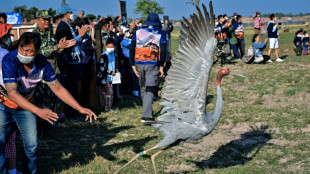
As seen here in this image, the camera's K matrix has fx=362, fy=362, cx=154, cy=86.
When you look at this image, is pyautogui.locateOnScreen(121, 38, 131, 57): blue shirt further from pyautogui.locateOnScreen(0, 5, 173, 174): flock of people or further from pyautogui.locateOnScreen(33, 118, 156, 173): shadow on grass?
pyautogui.locateOnScreen(33, 118, 156, 173): shadow on grass

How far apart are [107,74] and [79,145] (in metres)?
2.66

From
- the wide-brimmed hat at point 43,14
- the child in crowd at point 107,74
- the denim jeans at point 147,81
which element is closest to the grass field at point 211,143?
the child in crowd at point 107,74

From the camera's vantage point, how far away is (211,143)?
20.0 feet

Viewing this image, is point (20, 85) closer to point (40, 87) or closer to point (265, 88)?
point (40, 87)

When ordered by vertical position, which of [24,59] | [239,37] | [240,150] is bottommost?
[240,150]

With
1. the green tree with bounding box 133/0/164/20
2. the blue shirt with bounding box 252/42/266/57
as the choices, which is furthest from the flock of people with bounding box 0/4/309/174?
the green tree with bounding box 133/0/164/20

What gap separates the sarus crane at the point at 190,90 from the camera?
471 cm

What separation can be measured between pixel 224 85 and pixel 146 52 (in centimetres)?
488

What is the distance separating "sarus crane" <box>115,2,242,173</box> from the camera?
471cm

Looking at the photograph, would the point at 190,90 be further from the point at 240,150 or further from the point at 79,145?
the point at 79,145

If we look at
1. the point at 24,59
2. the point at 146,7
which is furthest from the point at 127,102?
the point at 146,7

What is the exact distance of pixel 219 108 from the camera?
188 inches

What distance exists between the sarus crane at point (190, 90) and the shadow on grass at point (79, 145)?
99cm

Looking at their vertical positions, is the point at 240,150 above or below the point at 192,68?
below
